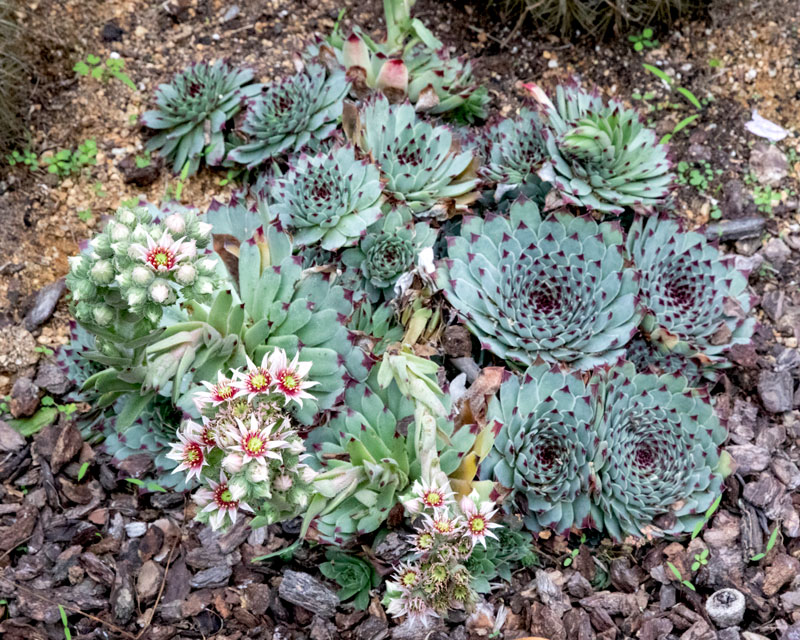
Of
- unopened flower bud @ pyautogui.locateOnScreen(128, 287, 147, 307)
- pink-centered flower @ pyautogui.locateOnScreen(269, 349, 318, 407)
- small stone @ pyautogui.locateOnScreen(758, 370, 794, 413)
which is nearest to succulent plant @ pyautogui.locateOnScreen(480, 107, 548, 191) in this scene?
small stone @ pyautogui.locateOnScreen(758, 370, 794, 413)

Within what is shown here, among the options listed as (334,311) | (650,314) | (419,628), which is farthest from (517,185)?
(419,628)

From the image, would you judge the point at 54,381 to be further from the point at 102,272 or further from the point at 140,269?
the point at 140,269

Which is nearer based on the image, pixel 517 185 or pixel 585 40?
pixel 517 185

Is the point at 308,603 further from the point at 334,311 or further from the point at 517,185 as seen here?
the point at 517,185

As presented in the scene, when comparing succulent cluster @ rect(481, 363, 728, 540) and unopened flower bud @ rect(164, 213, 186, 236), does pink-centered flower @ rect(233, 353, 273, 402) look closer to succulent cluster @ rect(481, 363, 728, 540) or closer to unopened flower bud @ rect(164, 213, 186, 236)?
unopened flower bud @ rect(164, 213, 186, 236)

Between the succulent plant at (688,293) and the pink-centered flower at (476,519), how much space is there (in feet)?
3.27

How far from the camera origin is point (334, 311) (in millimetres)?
2162

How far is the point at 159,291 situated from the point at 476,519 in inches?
37.8

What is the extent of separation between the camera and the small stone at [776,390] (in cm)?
257

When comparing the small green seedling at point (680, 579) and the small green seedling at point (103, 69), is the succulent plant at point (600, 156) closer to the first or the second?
the small green seedling at point (680, 579)

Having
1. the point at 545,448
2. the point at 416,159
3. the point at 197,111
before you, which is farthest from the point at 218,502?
the point at 197,111

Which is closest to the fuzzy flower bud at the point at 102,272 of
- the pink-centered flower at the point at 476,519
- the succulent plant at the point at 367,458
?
the succulent plant at the point at 367,458

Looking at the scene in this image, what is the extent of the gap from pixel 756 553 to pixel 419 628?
1.16 meters

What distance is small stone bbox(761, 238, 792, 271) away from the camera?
2.88 metres
